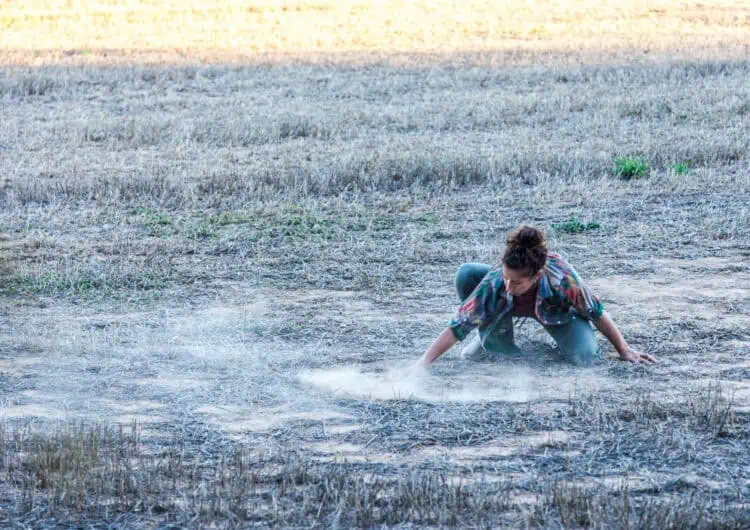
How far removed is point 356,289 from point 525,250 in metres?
2.92

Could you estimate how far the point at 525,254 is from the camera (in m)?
5.88

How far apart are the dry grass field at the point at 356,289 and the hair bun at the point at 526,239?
0.93 metres

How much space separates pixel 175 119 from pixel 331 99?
9.20 ft

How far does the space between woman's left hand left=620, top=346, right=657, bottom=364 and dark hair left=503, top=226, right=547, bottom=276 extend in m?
1.10

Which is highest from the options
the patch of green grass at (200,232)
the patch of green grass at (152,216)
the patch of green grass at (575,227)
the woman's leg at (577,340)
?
the woman's leg at (577,340)

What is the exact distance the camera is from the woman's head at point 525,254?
19.3 feet

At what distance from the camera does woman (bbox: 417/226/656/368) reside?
5.92m

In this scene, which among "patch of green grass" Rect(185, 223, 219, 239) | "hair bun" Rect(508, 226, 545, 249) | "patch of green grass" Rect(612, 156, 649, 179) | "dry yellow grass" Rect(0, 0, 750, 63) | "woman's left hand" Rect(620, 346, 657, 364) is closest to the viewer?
"hair bun" Rect(508, 226, 545, 249)

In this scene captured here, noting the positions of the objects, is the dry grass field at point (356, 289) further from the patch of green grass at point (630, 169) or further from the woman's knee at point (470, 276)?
the woman's knee at point (470, 276)

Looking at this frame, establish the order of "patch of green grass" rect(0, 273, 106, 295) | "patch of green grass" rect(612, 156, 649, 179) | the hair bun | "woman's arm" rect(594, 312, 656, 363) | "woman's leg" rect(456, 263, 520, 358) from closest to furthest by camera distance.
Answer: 1. the hair bun
2. "woman's arm" rect(594, 312, 656, 363)
3. "woman's leg" rect(456, 263, 520, 358)
4. "patch of green grass" rect(0, 273, 106, 295)
5. "patch of green grass" rect(612, 156, 649, 179)

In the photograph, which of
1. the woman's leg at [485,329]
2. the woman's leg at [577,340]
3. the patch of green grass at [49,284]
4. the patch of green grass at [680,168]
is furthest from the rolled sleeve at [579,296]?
the patch of green grass at [680,168]

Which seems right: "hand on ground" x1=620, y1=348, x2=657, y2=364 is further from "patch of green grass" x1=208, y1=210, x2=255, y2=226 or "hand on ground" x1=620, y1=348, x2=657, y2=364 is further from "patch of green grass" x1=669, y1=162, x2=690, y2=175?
"patch of green grass" x1=669, y1=162, x2=690, y2=175

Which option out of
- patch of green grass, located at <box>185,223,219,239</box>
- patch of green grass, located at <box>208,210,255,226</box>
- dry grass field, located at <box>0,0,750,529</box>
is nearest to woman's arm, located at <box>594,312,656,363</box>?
dry grass field, located at <box>0,0,750,529</box>

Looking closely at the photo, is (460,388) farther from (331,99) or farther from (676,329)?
(331,99)
